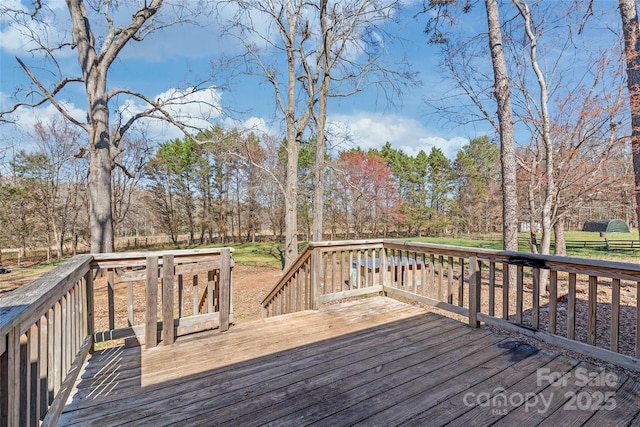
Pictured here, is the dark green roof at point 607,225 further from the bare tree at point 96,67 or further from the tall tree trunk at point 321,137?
the bare tree at point 96,67

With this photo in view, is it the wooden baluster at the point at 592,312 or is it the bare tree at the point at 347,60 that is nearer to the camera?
the wooden baluster at the point at 592,312

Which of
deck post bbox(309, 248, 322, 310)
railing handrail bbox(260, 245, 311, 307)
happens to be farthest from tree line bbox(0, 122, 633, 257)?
deck post bbox(309, 248, 322, 310)

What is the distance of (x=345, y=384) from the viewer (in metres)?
2.16

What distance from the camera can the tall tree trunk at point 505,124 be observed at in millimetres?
6293

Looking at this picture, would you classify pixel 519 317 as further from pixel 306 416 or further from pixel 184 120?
pixel 184 120

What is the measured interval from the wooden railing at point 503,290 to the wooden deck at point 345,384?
8.3 inches

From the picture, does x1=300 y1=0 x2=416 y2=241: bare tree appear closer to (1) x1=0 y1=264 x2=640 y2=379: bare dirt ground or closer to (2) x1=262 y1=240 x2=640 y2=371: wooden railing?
(1) x1=0 y1=264 x2=640 y2=379: bare dirt ground

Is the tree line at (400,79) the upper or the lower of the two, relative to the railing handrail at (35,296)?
upper

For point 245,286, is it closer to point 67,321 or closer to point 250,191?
point 67,321

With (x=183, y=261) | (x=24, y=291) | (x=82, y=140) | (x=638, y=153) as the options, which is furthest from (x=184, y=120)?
(x=82, y=140)

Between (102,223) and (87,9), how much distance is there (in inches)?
217

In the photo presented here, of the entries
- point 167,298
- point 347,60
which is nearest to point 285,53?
point 347,60

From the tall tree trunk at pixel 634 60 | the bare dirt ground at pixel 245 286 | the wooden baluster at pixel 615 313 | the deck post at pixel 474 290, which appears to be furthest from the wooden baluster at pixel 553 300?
the bare dirt ground at pixel 245 286

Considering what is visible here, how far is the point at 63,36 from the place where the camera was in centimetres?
745
